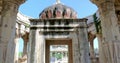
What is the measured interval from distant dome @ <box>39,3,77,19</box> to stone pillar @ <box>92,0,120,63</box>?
27.8 ft

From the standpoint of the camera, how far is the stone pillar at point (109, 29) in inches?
280

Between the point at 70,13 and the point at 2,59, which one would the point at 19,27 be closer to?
the point at 70,13

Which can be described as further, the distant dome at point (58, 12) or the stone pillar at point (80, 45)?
the distant dome at point (58, 12)

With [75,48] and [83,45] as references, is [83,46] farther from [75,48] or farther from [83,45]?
[75,48]

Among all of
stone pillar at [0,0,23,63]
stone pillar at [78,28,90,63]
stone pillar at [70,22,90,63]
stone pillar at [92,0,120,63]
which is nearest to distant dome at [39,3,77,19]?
stone pillar at [70,22,90,63]

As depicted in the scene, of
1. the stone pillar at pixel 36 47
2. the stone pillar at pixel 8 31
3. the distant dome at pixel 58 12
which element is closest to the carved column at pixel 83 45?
the stone pillar at pixel 36 47

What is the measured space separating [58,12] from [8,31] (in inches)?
395

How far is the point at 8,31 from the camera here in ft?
22.9

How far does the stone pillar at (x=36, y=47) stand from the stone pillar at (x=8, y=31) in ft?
16.5

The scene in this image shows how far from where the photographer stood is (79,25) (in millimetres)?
13195

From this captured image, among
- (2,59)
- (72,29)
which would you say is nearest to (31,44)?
(72,29)

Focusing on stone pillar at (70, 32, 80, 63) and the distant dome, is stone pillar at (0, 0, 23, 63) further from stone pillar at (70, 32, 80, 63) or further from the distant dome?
the distant dome

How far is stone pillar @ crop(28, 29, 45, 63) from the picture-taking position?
39.4 feet

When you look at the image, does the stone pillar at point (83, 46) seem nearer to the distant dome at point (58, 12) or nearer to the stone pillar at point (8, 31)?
the distant dome at point (58, 12)
